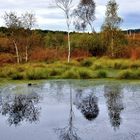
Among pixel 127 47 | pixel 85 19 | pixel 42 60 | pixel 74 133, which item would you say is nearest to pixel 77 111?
pixel 74 133

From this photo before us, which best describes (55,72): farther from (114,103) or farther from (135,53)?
(135,53)

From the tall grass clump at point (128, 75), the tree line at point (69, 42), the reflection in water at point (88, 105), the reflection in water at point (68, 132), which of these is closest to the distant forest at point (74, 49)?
the tree line at point (69, 42)

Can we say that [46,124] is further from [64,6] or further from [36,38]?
[36,38]

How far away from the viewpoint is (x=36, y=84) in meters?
19.5

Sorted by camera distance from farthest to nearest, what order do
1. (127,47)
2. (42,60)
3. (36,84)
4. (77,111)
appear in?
1. (127,47)
2. (42,60)
3. (36,84)
4. (77,111)

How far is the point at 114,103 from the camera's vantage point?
14008 mm

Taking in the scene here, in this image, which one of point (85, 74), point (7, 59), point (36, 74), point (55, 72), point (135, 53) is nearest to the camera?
point (85, 74)

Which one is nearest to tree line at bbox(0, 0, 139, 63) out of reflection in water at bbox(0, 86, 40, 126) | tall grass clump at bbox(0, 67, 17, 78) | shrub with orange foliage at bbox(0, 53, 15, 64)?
shrub with orange foliage at bbox(0, 53, 15, 64)

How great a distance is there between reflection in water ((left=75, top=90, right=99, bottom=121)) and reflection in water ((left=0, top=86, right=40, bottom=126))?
1.36 m

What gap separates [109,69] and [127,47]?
36.1ft

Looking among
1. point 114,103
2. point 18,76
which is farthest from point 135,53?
point 114,103

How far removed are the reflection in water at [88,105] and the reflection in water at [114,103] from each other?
0.43 metres

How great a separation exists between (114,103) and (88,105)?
0.86m

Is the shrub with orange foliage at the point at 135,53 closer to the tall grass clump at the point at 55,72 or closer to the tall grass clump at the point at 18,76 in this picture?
the tall grass clump at the point at 55,72
